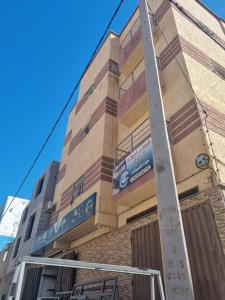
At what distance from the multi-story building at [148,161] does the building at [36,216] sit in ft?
7.79

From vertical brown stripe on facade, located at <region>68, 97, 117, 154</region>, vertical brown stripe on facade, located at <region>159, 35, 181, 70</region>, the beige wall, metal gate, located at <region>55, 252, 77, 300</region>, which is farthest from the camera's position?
vertical brown stripe on facade, located at <region>68, 97, 117, 154</region>

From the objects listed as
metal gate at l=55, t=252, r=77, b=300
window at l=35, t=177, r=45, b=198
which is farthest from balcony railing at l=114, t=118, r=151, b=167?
window at l=35, t=177, r=45, b=198

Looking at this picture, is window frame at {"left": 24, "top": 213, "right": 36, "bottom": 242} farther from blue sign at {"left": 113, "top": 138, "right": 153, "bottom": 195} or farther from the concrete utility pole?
the concrete utility pole

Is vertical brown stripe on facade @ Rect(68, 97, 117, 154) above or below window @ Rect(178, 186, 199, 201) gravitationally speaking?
above

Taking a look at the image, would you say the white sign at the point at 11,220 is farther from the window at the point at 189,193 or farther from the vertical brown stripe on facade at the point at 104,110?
the window at the point at 189,193

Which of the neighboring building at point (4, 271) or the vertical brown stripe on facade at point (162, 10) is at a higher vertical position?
the vertical brown stripe on facade at point (162, 10)

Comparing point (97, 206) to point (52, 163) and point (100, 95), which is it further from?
point (52, 163)

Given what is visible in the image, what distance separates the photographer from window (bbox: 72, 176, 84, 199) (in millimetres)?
12086

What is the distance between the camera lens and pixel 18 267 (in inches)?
125

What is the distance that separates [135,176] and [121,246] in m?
2.68

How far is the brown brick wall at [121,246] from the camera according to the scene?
19.5 feet

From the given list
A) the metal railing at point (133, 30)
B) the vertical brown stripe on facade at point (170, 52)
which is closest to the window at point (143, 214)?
the vertical brown stripe on facade at point (170, 52)

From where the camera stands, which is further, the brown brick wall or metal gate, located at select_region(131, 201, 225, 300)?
the brown brick wall

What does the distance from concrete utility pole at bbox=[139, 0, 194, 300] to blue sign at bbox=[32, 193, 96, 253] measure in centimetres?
673
